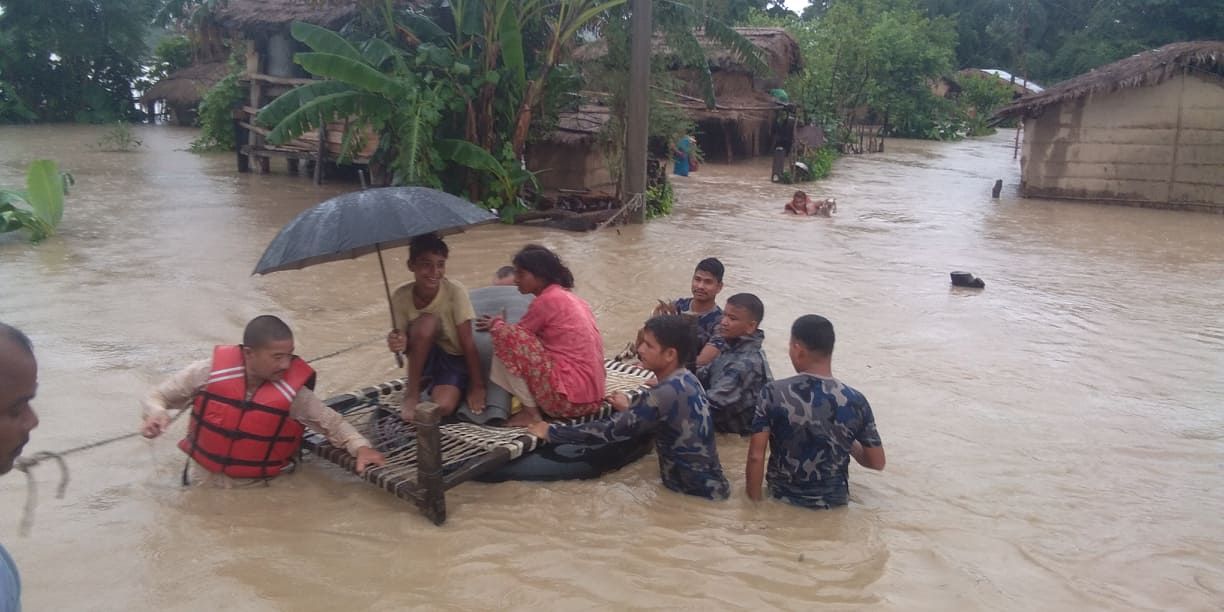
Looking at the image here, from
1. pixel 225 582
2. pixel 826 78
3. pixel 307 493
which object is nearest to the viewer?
pixel 225 582

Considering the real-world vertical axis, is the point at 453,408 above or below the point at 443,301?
below

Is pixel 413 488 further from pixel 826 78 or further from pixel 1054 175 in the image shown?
pixel 826 78

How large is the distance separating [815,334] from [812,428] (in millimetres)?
440

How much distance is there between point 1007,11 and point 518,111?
164 ft

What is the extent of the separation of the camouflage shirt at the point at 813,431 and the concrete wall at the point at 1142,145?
15643mm

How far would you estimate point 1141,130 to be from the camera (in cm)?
1689

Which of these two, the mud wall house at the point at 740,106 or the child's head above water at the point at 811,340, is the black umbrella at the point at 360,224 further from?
the mud wall house at the point at 740,106

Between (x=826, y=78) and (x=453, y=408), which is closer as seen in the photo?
(x=453, y=408)

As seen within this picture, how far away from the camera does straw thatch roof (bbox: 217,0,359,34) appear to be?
49.2 feet

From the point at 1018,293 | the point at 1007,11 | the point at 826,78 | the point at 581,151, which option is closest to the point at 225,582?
the point at 1018,293

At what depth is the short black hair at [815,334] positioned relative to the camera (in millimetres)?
4176

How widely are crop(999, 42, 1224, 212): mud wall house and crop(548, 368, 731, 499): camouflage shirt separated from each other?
50.9 ft

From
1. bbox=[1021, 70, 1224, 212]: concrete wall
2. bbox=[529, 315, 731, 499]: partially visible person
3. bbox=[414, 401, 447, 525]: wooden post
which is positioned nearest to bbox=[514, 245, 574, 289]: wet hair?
bbox=[529, 315, 731, 499]: partially visible person

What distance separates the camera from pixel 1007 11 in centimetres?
5366
